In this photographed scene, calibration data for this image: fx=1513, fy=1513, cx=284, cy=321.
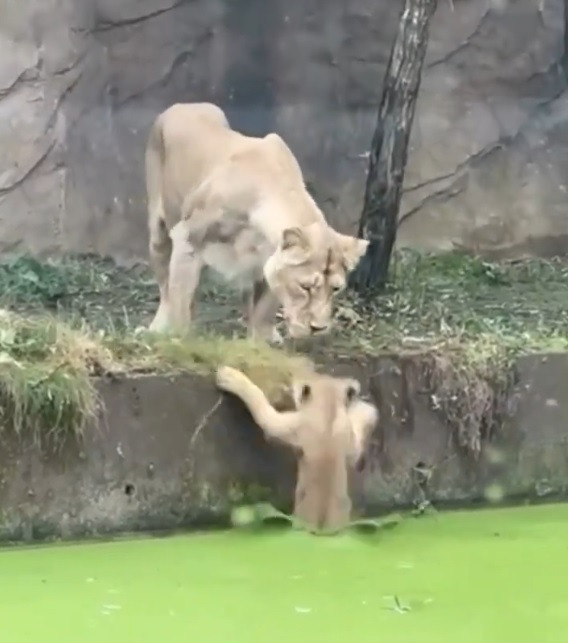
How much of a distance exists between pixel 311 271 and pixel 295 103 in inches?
98.8

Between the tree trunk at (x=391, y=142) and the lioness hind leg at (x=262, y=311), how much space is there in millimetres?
760

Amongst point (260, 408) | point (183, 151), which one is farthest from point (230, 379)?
point (183, 151)

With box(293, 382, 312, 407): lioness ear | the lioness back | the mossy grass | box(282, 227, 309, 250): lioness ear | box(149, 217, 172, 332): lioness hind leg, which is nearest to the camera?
the mossy grass

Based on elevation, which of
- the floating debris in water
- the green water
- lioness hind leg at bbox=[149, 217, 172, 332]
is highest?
lioness hind leg at bbox=[149, 217, 172, 332]

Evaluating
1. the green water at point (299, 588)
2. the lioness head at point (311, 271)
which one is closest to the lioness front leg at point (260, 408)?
the green water at point (299, 588)

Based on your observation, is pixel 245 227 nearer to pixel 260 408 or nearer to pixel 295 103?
pixel 260 408

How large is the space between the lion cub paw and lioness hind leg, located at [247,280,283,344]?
732 mm

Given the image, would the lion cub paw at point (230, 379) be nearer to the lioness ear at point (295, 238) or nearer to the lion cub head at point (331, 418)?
the lion cub head at point (331, 418)

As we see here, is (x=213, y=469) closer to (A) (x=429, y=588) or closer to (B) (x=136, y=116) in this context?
(A) (x=429, y=588)

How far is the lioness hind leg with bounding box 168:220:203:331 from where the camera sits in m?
4.82

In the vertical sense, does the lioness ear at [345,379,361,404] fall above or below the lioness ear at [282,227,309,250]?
below

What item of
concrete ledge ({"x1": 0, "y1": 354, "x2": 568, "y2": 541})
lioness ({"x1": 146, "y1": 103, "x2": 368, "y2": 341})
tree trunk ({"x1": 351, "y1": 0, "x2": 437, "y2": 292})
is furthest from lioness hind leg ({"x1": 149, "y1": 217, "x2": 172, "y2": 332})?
concrete ledge ({"x1": 0, "y1": 354, "x2": 568, "y2": 541})

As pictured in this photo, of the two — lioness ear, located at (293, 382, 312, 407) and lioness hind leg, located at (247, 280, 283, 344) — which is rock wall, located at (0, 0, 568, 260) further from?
lioness ear, located at (293, 382, 312, 407)

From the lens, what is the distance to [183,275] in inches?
190
